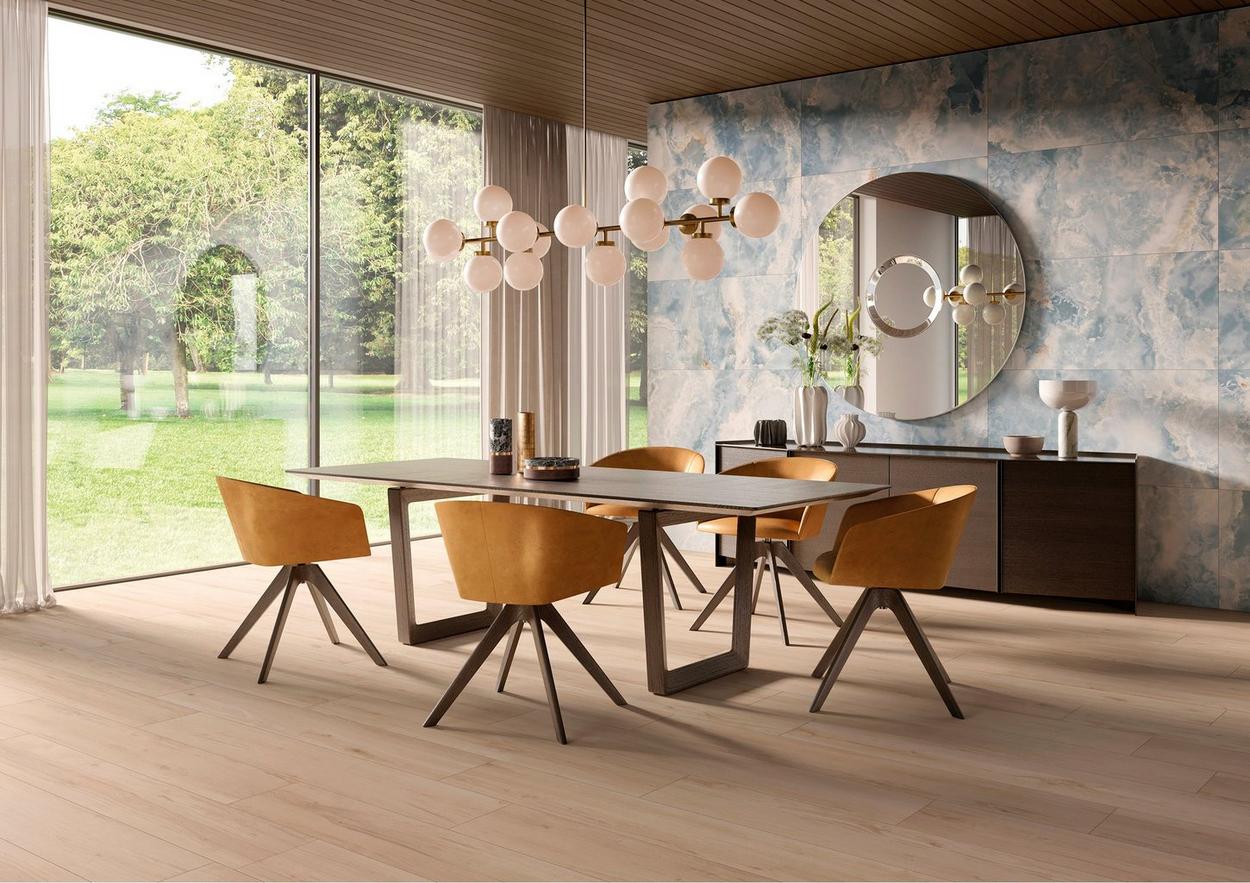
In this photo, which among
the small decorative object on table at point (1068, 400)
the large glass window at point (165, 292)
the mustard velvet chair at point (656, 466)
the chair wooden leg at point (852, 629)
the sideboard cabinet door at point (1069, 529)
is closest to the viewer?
the chair wooden leg at point (852, 629)

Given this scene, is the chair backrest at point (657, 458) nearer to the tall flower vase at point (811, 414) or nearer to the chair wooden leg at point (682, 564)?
the chair wooden leg at point (682, 564)

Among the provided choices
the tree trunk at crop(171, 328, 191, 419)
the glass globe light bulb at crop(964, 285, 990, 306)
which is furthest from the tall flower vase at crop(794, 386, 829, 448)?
the tree trunk at crop(171, 328, 191, 419)

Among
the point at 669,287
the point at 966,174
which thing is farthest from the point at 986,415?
the point at 669,287

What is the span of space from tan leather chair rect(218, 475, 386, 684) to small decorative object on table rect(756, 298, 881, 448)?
2.83m

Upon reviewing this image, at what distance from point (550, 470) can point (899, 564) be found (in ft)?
4.76

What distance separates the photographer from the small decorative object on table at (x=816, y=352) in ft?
21.1

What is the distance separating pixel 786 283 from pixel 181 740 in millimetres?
4515

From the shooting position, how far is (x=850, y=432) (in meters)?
6.28

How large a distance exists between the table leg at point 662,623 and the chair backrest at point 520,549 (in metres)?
0.35

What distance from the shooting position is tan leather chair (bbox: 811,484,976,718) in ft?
12.6

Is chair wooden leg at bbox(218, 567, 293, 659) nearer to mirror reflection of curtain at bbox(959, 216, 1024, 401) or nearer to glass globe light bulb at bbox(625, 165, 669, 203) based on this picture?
glass globe light bulb at bbox(625, 165, 669, 203)

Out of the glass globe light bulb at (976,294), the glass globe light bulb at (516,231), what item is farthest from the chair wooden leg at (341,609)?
the glass globe light bulb at (976,294)

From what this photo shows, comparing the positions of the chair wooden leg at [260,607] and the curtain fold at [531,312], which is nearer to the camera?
the chair wooden leg at [260,607]

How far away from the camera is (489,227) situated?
4.99 meters
